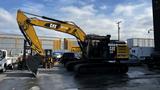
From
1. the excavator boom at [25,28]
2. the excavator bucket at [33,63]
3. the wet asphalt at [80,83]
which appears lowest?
the wet asphalt at [80,83]

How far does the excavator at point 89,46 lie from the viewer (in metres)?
25.7

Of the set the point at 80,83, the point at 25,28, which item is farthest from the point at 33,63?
the point at 80,83

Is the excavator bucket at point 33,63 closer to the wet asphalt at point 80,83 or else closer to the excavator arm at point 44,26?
the wet asphalt at point 80,83

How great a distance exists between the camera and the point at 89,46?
26.5m

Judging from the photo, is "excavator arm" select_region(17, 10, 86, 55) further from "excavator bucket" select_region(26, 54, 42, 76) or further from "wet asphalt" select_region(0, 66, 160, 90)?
"wet asphalt" select_region(0, 66, 160, 90)

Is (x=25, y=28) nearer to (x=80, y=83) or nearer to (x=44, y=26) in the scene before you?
(x=44, y=26)

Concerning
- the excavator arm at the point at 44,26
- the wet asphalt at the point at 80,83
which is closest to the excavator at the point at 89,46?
the excavator arm at the point at 44,26

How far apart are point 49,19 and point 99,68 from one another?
6015 mm

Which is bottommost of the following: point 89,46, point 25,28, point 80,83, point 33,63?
point 80,83

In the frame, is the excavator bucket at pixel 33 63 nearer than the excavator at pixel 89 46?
Yes

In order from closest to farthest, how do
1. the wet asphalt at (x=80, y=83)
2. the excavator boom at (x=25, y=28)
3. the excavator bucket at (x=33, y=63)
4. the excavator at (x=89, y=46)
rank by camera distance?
the wet asphalt at (x=80, y=83) → the excavator bucket at (x=33, y=63) → the excavator at (x=89, y=46) → the excavator boom at (x=25, y=28)

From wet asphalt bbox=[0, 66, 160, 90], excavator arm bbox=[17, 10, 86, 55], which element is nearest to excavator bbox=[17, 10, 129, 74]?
excavator arm bbox=[17, 10, 86, 55]

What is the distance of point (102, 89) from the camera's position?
16.0m

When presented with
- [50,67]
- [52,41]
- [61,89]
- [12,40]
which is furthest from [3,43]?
[61,89]
